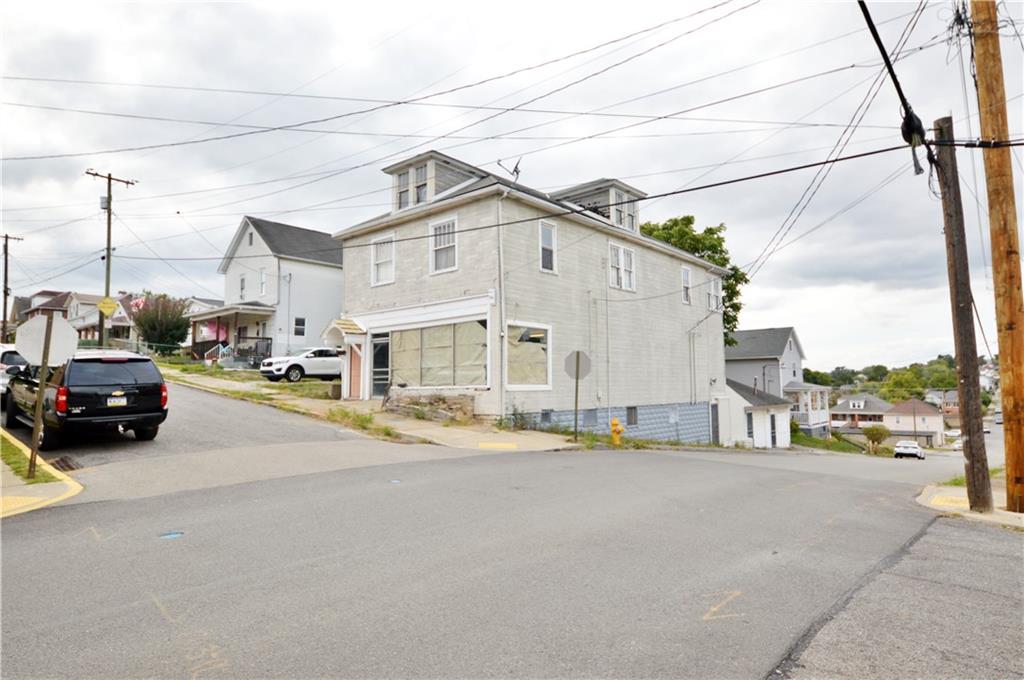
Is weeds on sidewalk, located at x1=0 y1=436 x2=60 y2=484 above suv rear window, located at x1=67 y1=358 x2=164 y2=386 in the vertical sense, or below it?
below

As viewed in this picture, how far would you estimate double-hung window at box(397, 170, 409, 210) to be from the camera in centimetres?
2320

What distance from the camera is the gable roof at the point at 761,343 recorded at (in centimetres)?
4744

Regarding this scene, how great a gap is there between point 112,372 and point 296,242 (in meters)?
27.2

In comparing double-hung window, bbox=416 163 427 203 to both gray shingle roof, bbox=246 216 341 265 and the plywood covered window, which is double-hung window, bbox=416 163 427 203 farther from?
gray shingle roof, bbox=246 216 341 265

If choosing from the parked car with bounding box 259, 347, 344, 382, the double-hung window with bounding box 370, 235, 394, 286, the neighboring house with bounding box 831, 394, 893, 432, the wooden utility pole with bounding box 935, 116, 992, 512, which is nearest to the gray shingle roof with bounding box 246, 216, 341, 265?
the parked car with bounding box 259, 347, 344, 382

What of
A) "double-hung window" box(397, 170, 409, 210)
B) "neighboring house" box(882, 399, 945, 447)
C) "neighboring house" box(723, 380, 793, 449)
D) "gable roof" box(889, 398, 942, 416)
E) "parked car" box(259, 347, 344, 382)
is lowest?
"neighboring house" box(882, 399, 945, 447)

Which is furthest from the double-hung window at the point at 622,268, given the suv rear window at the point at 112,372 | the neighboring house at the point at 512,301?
the suv rear window at the point at 112,372

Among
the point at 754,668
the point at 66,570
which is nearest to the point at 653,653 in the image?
the point at 754,668

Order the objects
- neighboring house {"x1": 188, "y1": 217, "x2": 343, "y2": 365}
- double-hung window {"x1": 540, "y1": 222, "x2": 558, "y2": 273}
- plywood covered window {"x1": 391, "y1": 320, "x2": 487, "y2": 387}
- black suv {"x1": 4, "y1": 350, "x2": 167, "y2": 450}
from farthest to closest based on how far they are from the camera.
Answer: neighboring house {"x1": 188, "y1": 217, "x2": 343, "y2": 365}, double-hung window {"x1": 540, "y1": 222, "x2": 558, "y2": 273}, plywood covered window {"x1": 391, "y1": 320, "x2": 487, "y2": 387}, black suv {"x1": 4, "y1": 350, "x2": 167, "y2": 450}

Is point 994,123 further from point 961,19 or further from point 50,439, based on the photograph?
point 50,439

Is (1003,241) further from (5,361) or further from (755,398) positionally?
(755,398)

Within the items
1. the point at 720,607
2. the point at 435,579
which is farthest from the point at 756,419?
the point at 435,579

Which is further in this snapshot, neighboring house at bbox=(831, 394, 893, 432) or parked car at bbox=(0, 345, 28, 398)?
neighboring house at bbox=(831, 394, 893, 432)

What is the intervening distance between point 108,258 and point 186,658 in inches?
1436
